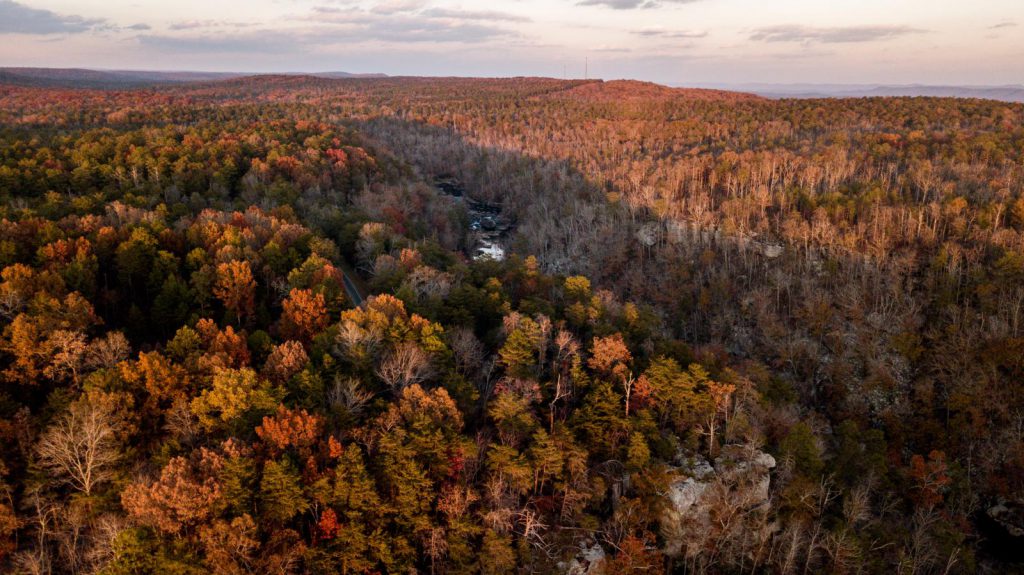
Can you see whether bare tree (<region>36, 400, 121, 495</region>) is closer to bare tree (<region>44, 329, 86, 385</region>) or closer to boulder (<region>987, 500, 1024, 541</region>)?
bare tree (<region>44, 329, 86, 385</region>)

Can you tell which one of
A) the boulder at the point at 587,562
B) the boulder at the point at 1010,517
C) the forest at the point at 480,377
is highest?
the forest at the point at 480,377

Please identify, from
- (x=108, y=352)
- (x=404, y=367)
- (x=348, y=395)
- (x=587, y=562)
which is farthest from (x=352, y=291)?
(x=587, y=562)

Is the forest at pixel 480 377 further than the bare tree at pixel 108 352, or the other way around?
the bare tree at pixel 108 352

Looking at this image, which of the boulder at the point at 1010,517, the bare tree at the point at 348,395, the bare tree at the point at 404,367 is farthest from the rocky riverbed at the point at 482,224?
the boulder at the point at 1010,517

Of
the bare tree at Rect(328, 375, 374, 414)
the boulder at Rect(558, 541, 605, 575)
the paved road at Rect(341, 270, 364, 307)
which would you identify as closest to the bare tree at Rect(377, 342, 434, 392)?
the bare tree at Rect(328, 375, 374, 414)

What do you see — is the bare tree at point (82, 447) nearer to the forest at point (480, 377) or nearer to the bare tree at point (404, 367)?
the forest at point (480, 377)

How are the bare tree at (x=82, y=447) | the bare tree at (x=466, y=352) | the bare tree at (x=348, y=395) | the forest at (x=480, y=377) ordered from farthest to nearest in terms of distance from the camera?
the bare tree at (x=466, y=352) < the bare tree at (x=348, y=395) < the forest at (x=480, y=377) < the bare tree at (x=82, y=447)
